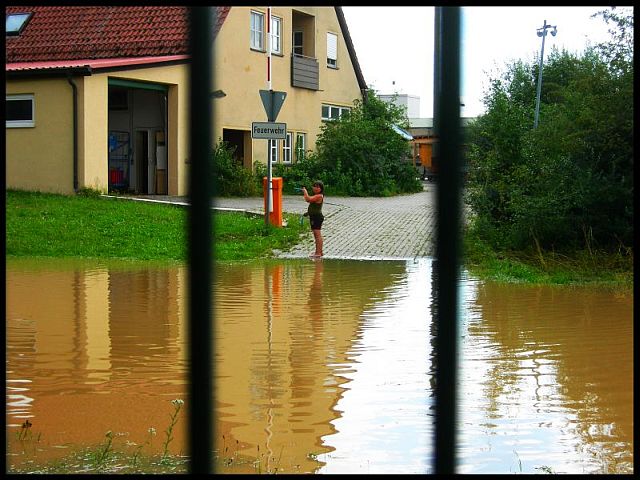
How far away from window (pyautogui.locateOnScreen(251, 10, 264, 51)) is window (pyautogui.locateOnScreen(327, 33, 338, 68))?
5.26 m

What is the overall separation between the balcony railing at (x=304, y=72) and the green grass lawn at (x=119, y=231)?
1211 centimetres

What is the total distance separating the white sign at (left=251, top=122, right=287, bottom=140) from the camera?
2048cm

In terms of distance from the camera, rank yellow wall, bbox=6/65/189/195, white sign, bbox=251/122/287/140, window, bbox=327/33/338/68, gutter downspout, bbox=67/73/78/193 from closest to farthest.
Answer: white sign, bbox=251/122/287/140
gutter downspout, bbox=67/73/78/193
yellow wall, bbox=6/65/189/195
window, bbox=327/33/338/68

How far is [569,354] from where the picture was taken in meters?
9.19

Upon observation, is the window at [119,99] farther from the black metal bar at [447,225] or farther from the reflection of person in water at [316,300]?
the black metal bar at [447,225]

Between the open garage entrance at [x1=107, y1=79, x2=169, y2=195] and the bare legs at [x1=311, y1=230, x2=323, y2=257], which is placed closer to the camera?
the bare legs at [x1=311, y1=230, x2=323, y2=257]

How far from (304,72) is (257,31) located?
3.80 m

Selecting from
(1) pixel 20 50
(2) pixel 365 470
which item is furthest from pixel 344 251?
(1) pixel 20 50

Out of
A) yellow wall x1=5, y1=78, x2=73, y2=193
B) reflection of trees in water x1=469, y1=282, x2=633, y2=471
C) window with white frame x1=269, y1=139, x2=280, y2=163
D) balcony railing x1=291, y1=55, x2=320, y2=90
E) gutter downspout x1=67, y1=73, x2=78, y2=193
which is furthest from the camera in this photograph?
balcony railing x1=291, y1=55, x2=320, y2=90

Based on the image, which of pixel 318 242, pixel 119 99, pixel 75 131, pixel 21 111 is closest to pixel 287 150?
pixel 119 99

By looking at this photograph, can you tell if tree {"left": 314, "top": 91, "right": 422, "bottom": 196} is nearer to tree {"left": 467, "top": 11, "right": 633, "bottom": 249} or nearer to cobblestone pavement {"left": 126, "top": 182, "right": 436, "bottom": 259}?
cobblestone pavement {"left": 126, "top": 182, "right": 436, "bottom": 259}

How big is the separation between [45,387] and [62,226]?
13.7 m

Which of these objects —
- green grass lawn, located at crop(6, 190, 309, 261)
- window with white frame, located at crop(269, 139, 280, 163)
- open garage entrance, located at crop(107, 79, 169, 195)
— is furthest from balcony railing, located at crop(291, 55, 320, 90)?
green grass lawn, located at crop(6, 190, 309, 261)

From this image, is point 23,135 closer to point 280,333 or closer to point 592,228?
point 592,228
